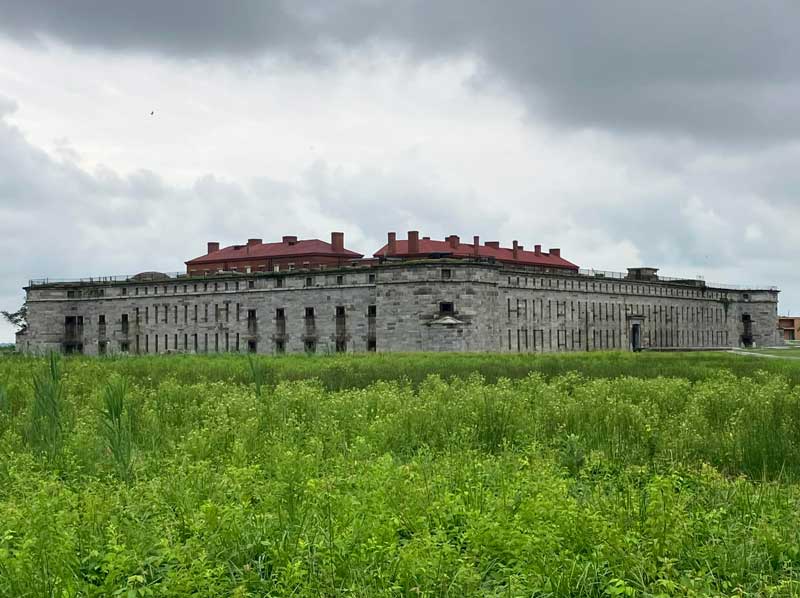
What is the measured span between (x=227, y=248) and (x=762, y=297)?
59.5 meters

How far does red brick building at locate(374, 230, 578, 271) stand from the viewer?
72938 mm

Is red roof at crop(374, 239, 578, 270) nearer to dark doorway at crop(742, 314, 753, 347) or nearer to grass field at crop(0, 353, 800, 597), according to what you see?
dark doorway at crop(742, 314, 753, 347)

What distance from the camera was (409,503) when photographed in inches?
377

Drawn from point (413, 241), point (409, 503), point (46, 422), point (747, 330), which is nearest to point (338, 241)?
point (413, 241)

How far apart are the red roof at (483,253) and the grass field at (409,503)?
185ft

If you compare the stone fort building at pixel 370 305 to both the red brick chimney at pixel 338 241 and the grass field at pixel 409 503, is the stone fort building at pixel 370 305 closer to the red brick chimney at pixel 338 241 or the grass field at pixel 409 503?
the red brick chimney at pixel 338 241

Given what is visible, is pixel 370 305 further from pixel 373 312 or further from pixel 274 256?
pixel 274 256

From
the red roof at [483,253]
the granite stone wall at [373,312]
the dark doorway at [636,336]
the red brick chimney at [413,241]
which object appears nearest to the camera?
the granite stone wall at [373,312]

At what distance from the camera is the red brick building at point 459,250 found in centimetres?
7294

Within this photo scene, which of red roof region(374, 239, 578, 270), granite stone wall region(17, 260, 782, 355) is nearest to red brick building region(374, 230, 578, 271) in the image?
red roof region(374, 239, 578, 270)

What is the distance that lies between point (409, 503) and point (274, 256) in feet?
240

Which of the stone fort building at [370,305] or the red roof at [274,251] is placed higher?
the red roof at [274,251]

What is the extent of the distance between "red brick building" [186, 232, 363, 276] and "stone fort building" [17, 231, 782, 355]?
0.47ft

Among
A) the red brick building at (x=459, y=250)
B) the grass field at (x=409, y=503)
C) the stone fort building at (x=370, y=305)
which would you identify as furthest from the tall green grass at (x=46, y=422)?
the red brick building at (x=459, y=250)
